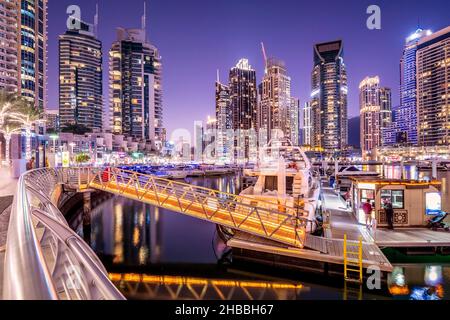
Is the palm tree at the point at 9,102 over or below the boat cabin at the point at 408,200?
over

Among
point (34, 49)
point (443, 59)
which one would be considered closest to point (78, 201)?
point (34, 49)

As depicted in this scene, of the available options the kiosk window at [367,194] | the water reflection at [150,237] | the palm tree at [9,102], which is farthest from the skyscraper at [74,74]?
the kiosk window at [367,194]

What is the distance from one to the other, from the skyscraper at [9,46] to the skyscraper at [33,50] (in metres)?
4.54

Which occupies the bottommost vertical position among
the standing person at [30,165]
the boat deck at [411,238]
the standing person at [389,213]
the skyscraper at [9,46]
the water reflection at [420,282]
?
the water reflection at [420,282]

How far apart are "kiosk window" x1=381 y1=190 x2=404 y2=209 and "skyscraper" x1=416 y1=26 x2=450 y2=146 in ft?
651

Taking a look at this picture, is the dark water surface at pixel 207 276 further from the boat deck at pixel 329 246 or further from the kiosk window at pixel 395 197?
the kiosk window at pixel 395 197

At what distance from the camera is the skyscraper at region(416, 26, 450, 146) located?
176 meters

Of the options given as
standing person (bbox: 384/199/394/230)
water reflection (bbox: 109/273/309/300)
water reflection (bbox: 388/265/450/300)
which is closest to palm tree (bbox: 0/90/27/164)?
water reflection (bbox: 109/273/309/300)

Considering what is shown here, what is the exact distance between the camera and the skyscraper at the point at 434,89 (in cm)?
17625

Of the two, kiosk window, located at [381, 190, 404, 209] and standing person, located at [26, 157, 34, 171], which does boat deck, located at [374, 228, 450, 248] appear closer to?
kiosk window, located at [381, 190, 404, 209]

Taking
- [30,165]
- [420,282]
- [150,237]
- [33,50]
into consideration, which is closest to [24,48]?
[33,50]

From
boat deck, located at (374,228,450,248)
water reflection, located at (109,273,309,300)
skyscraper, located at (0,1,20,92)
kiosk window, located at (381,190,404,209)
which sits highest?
skyscraper, located at (0,1,20,92)

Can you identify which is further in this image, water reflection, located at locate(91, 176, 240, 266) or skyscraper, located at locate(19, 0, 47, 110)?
skyscraper, located at locate(19, 0, 47, 110)

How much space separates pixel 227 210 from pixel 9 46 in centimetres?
11030
